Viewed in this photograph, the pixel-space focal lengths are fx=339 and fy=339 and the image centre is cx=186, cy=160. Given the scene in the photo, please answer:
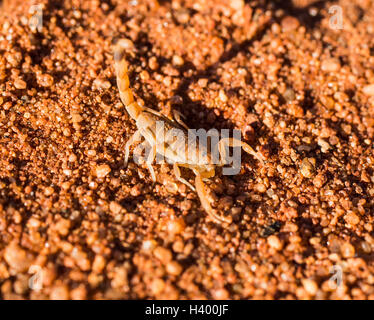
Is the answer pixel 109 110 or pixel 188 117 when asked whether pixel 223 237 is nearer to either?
pixel 188 117

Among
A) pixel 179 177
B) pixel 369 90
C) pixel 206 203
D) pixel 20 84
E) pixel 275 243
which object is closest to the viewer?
pixel 275 243

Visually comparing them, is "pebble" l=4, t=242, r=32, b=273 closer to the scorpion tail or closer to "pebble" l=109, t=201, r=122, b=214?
"pebble" l=109, t=201, r=122, b=214

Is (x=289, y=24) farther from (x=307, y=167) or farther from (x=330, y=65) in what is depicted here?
(x=307, y=167)

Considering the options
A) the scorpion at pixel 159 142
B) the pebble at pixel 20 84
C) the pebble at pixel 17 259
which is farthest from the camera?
the pebble at pixel 20 84

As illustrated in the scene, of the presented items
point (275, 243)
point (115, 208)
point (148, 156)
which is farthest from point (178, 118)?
point (275, 243)

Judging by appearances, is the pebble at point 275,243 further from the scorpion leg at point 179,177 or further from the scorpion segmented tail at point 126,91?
the scorpion segmented tail at point 126,91

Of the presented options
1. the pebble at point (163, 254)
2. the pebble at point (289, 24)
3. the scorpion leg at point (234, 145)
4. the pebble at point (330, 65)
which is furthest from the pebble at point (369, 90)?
the pebble at point (163, 254)
